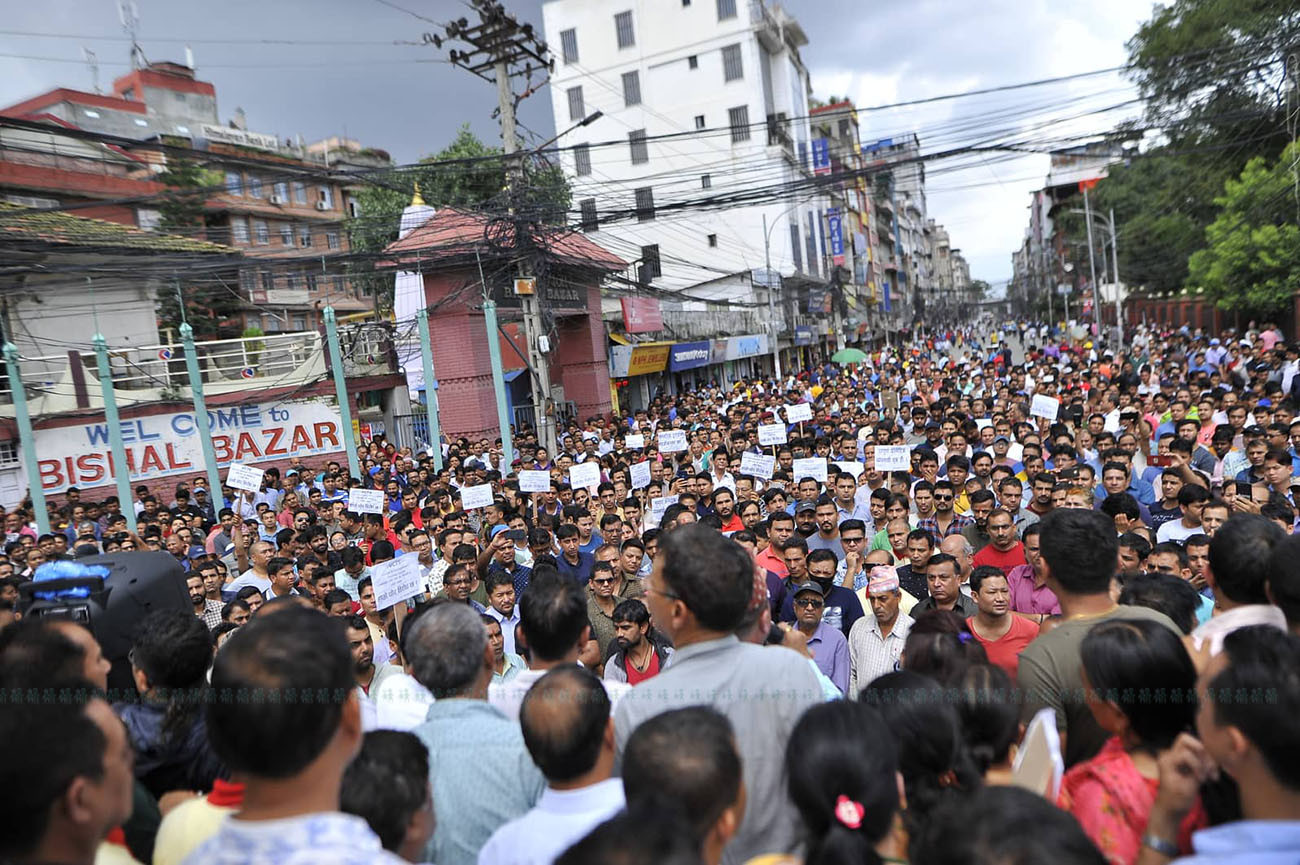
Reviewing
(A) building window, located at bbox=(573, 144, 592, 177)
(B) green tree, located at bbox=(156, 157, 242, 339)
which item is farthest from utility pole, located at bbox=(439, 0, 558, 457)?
(A) building window, located at bbox=(573, 144, 592, 177)

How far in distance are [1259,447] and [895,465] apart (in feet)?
9.56

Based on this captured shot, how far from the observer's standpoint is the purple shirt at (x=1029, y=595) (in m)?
4.90

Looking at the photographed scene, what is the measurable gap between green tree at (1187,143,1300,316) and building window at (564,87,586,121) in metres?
29.2

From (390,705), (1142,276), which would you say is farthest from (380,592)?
(1142,276)

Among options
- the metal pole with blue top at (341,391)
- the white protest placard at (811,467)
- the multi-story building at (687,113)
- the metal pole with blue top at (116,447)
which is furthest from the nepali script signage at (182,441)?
the multi-story building at (687,113)

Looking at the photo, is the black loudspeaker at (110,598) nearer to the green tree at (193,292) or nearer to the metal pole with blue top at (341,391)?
the metal pole with blue top at (341,391)

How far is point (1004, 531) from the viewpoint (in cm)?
577

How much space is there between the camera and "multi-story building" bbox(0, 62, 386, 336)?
25844 mm

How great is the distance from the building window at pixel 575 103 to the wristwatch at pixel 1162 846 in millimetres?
44389

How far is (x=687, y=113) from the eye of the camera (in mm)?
42344

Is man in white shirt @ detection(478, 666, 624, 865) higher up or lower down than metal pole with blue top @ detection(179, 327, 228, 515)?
lower down

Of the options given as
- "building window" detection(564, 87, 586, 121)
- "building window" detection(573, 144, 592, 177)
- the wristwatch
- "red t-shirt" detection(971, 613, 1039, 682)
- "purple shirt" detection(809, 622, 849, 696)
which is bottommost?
"purple shirt" detection(809, 622, 849, 696)

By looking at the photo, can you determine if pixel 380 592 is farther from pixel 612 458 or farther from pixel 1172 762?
pixel 612 458

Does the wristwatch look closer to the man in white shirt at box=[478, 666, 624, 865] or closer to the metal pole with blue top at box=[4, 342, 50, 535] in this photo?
the man in white shirt at box=[478, 666, 624, 865]
